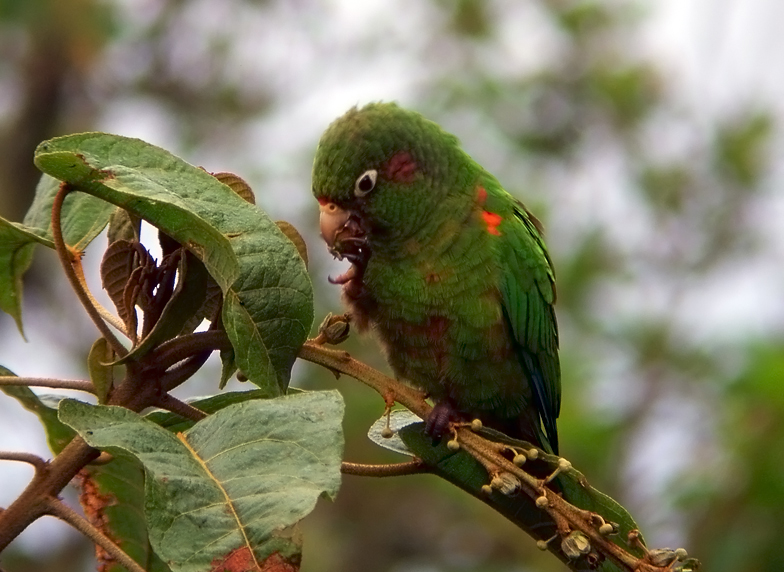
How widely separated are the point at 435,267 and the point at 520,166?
527 centimetres

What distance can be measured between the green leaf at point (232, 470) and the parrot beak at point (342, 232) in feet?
4.02

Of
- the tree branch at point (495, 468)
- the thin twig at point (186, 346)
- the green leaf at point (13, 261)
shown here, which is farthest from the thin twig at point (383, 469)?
the green leaf at point (13, 261)

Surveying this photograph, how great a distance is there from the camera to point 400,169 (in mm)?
2580

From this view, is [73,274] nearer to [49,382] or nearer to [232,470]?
[49,382]

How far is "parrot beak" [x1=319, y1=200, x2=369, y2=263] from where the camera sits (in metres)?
2.48

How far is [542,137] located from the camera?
773cm

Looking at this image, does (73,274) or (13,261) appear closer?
(73,274)

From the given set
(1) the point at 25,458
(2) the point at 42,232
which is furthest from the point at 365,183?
(1) the point at 25,458

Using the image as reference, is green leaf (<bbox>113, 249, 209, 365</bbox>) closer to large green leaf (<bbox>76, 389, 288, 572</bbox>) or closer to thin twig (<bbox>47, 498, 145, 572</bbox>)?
thin twig (<bbox>47, 498, 145, 572</bbox>)

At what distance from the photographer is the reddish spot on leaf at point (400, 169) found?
2.56 metres

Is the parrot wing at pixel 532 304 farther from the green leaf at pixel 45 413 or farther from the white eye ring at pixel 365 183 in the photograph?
the green leaf at pixel 45 413

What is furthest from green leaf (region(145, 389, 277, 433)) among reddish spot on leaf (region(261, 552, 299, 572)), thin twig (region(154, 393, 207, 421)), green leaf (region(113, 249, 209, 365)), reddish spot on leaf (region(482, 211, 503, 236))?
reddish spot on leaf (region(482, 211, 503, 236))

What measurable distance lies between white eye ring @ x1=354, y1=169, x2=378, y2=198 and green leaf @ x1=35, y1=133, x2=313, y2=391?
1127mm

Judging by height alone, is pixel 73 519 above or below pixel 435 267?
below
